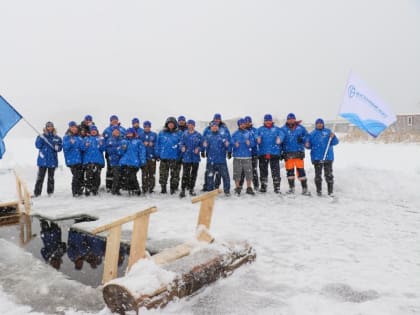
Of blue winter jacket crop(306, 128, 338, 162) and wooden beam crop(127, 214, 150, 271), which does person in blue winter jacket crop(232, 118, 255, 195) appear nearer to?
blue winter jacket crop(306, 128, 338, 162)

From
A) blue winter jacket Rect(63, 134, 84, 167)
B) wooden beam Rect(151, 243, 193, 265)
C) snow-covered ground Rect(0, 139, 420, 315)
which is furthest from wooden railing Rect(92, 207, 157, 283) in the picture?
blue winter jacket Rect(63, 134, 84, 167)

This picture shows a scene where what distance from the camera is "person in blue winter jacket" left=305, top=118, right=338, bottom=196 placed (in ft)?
32.9

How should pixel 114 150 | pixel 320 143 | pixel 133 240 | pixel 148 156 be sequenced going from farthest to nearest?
pixel 148 156, pixel 114 150, pixel 320 143, pixel 133 240

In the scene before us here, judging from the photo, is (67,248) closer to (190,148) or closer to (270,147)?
(190,148)

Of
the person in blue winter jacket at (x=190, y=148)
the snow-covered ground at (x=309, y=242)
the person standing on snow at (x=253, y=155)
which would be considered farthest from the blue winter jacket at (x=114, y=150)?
the person standing on snow at (x=253, y=155)

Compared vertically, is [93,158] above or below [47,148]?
below

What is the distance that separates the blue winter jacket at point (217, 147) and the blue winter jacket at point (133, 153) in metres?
1.87

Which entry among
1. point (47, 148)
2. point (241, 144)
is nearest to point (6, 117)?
point (47, 148)

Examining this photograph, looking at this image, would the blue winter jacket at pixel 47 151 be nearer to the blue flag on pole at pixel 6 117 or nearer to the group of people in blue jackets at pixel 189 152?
the group of people in blue jackets at pixel 189 152

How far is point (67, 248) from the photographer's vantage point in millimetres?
5992

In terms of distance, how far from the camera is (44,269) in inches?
191

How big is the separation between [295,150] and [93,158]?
226 inches

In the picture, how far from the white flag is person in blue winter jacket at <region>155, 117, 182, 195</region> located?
4.54 m

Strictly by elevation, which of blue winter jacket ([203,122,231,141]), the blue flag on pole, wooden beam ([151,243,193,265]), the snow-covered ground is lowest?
the snow-covered ground
